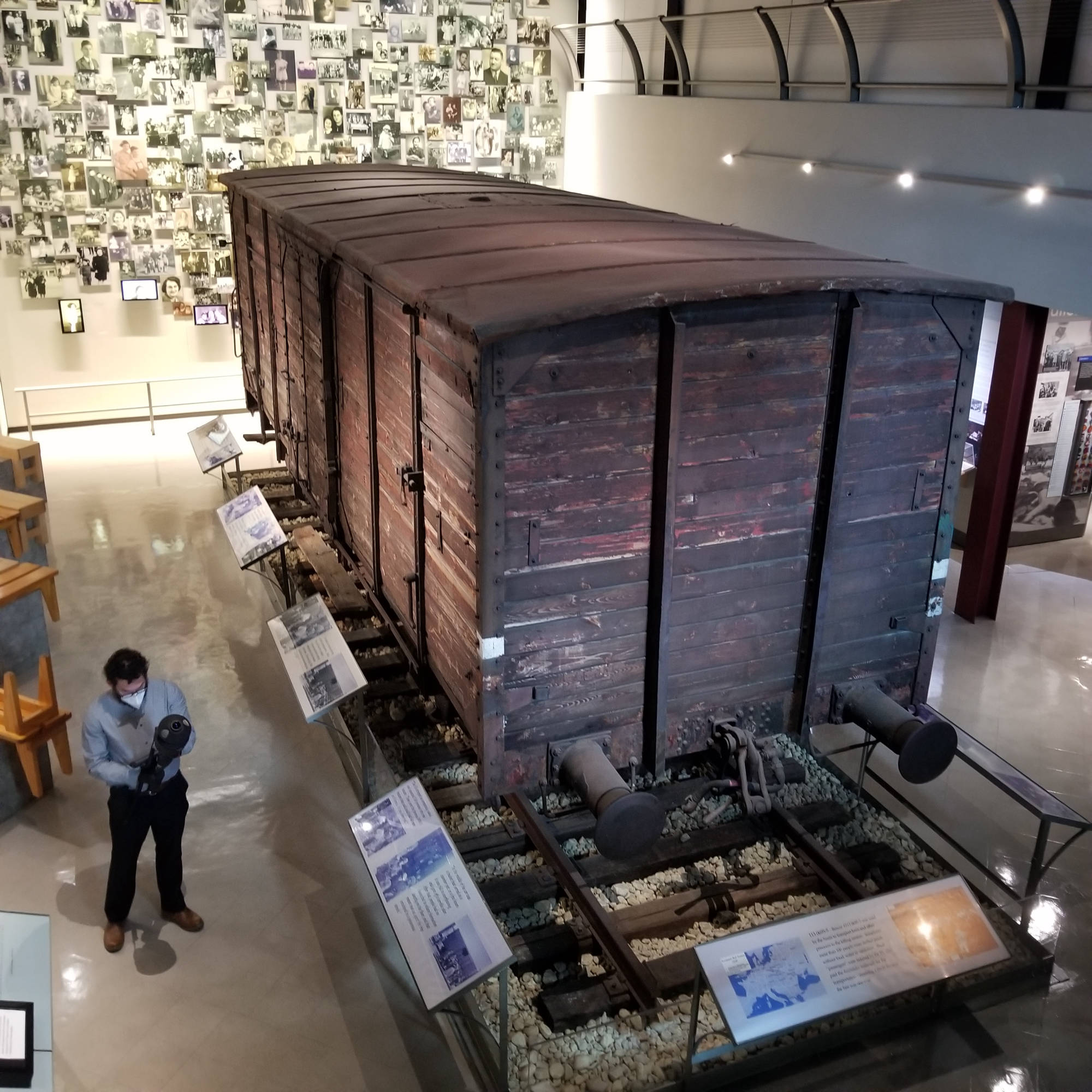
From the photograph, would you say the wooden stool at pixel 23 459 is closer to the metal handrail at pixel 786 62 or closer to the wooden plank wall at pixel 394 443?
the wooden plank wall at pixel 394 443

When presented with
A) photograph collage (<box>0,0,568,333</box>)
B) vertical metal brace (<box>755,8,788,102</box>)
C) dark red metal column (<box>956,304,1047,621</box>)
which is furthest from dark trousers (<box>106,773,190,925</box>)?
photograph collage (<box>0,0,568,333</box>)

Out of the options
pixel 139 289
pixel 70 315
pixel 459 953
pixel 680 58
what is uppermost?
pixel 680 58

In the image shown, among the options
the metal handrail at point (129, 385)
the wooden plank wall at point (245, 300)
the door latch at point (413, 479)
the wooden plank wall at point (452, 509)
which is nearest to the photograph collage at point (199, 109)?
the metal handrail at point (129, 385)

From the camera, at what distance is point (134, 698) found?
15.5 feet

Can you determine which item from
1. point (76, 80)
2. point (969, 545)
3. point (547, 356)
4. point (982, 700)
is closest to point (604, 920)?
point (547, 356)

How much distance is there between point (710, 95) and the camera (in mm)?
11125

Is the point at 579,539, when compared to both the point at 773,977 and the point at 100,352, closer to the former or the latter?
the point at 773,977

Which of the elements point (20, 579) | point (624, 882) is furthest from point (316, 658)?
point (624, 882)

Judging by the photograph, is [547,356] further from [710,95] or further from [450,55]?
[450,55]

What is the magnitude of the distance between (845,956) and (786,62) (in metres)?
8.21

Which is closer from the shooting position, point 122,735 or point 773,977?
point 773,977

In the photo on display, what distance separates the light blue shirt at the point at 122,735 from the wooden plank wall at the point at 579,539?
1.55 meters

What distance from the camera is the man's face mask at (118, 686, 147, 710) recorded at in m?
4.67

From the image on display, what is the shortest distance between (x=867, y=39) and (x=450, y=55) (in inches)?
234
